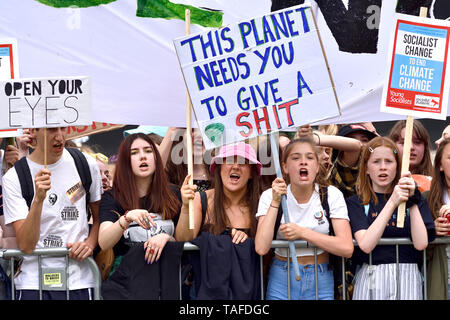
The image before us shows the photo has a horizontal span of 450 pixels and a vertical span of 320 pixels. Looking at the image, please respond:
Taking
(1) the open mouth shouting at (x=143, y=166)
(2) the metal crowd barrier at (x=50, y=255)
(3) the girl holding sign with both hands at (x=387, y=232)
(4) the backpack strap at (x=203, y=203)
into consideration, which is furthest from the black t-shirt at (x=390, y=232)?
(2) the metal crowd barrier at (x=50, y=255)

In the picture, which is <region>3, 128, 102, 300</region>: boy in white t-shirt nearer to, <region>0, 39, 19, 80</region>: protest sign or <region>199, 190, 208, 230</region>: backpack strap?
<region>0, 39, 19, 80</region>: protest sign

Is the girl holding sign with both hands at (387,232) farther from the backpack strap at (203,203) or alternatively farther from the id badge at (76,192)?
the id badge at (76,192)

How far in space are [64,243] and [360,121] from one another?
238 cm

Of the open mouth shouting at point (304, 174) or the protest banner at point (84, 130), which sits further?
the protest banner at point (84, 130)

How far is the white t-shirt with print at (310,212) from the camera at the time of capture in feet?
Answer: 16.8

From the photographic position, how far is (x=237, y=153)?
17.6 ft

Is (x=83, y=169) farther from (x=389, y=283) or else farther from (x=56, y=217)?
(x=389, y=283)

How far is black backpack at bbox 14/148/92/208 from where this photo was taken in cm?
508

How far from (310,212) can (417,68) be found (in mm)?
1195

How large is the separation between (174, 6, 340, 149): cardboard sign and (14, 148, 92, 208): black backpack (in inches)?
35.8

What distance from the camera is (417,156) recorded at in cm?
606

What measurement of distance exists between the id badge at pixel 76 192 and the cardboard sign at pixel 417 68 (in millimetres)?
2114

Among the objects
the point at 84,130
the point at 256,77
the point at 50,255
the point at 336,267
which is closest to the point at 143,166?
the point at 50,255
